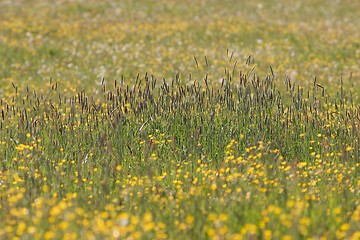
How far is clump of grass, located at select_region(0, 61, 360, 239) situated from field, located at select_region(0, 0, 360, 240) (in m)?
0.02

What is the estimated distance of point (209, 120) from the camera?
755 cm

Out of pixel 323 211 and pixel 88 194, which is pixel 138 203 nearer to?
pixel 88 194

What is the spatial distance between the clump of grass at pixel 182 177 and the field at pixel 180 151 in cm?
2

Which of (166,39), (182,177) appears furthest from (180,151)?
(166,39)

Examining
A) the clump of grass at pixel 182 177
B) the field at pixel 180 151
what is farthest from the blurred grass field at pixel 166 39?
the clump of grass at pixel 182 177

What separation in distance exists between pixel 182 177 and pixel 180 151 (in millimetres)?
845

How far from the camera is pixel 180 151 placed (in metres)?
6.85

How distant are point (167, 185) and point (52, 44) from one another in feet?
33.3

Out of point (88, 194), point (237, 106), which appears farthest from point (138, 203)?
point (237, 106)

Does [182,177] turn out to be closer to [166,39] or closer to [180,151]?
[180,151]

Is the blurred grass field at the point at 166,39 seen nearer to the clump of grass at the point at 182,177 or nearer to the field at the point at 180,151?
the field at the point at 180,151

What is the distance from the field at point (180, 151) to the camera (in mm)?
4723

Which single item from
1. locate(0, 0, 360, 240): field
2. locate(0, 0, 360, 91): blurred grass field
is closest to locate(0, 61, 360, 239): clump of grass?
locate(0, 0, 360, 240): field

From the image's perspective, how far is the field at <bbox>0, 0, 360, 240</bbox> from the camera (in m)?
4.72
